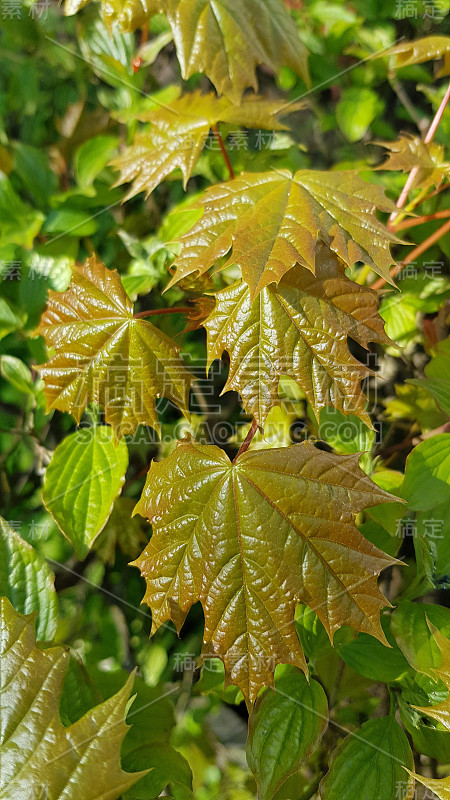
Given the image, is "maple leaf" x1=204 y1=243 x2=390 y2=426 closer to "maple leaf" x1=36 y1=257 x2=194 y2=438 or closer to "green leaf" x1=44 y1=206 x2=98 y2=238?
"maple leaf" x1=36 y1=257 x2=194 y2=438

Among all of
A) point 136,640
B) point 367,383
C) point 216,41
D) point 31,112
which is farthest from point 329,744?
point 31,112

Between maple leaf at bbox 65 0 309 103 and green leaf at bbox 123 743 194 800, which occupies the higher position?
maple leaf at bbox 65 0 309 103

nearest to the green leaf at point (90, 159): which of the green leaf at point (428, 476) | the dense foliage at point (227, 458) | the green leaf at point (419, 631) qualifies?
the dense foliage at point (227, 458)

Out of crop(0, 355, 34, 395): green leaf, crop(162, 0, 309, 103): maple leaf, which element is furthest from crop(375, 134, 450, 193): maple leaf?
crop(0, 355, 34, 395): green leaf

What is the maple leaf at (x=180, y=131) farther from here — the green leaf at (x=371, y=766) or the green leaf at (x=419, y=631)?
the green leaf at (x=371, y=766)

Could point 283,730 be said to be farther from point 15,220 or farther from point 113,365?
point 15,220

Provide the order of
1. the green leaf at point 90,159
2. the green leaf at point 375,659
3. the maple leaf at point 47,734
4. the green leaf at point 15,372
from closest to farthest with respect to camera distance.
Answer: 1. the maple leaf at point 47,734
2. the green leaf at point 375,659
3. the green leaf at point 15,372
4. the green leaf at point 90,159

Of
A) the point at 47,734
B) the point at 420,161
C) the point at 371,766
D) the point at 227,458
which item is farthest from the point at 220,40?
the point at 371,766
